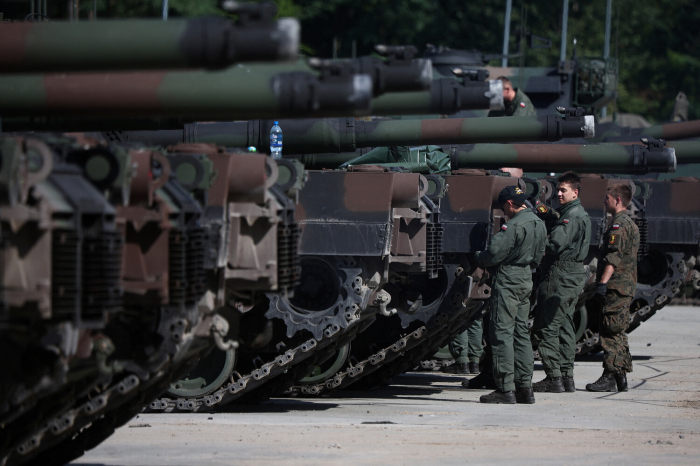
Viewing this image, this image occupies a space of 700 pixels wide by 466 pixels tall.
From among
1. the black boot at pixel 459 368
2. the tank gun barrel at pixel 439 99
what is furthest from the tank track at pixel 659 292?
the tank gun barrel at pixel 439 99

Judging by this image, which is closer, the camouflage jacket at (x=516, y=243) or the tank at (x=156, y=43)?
the tank at (x=156, y=43)

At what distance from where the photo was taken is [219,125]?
10.1m

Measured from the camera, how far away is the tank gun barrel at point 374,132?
31.1ft

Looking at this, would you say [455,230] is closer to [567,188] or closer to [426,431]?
[567,188]

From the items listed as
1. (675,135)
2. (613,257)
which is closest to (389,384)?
(613,257)

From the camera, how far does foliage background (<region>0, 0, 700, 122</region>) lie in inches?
1500

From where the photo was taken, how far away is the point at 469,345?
45.9ft

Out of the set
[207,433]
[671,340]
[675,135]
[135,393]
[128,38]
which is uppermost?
[128,38]

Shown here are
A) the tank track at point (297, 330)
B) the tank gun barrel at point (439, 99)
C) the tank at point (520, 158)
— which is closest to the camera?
the tank gun barrel at point (439, 99)

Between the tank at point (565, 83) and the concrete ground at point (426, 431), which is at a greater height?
the tank at point (565, 83)

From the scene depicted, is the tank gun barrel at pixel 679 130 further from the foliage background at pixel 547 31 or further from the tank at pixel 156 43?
the foliage background at pixel 547 31

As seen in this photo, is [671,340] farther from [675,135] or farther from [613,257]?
[613,257]

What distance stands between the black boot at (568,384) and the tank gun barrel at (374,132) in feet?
10.2

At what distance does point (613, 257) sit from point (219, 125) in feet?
13.7
